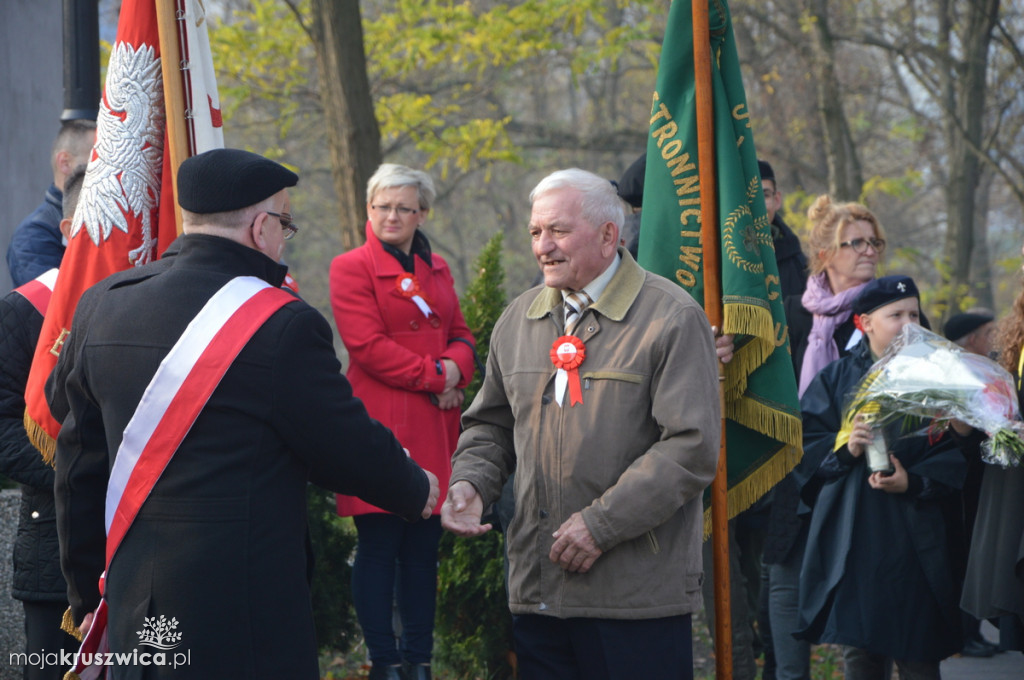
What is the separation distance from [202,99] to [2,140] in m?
4.48

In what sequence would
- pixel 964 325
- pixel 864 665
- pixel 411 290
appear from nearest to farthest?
pixel 864 665 → pixel 411 290 → pixel 964 325

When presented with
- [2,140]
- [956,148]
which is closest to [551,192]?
[2,140]

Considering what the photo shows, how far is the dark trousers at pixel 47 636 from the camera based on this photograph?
13.0 feet

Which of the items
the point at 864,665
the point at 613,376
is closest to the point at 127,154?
the point at 613,376

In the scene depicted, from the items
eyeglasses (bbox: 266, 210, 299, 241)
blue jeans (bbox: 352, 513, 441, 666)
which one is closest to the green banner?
blue jeans (bbox: 352, 513, 441, 666)

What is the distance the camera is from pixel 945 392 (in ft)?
13.1

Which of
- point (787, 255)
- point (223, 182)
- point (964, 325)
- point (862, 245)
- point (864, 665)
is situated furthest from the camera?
point (964, 325)

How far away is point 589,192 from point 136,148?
1.90 m

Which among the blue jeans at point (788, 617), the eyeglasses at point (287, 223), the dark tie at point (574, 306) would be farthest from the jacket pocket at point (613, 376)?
the blue jeans at point (788, 617)

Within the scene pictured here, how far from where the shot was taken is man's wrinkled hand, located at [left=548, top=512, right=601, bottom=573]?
3236 mm

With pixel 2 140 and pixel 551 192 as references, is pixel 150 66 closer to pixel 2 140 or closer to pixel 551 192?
pixel 551 192

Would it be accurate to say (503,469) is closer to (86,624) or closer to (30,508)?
(86,624)

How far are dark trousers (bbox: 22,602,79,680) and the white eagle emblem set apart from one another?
1336 mm

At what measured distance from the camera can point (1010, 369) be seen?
4.32m
